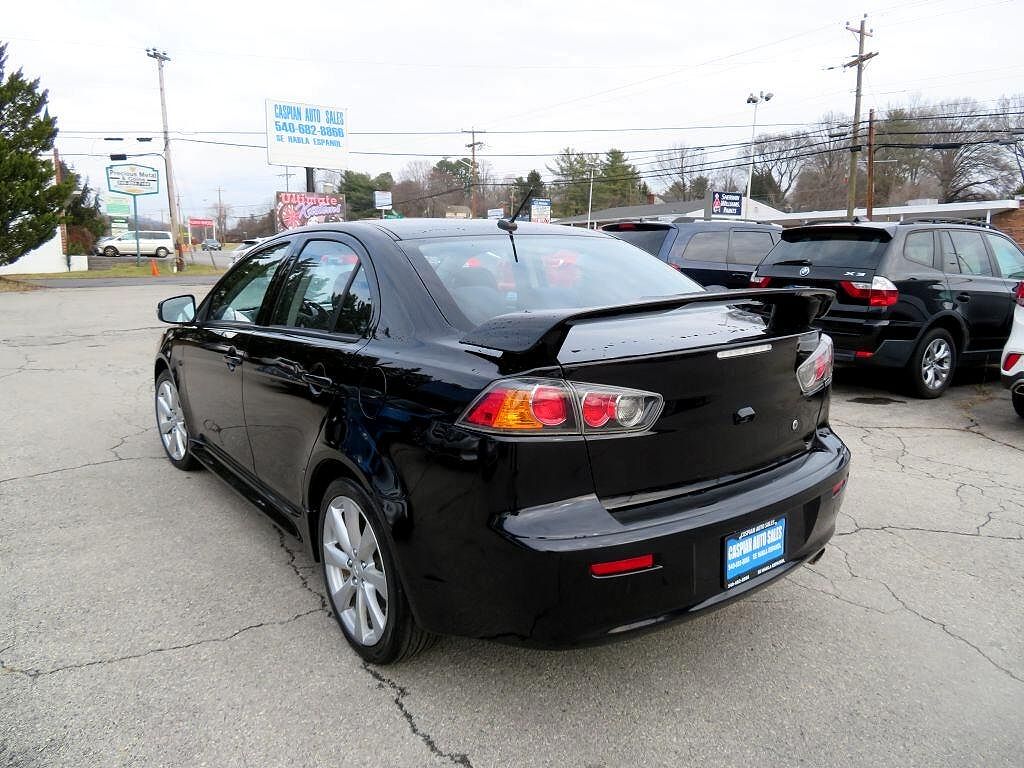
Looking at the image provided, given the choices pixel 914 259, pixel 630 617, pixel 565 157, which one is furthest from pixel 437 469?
pixel 565 157

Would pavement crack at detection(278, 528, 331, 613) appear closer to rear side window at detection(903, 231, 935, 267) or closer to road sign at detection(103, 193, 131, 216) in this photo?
rear side window at detection(903, 231, 935, 267)

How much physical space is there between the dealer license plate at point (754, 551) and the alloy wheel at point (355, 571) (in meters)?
1.16

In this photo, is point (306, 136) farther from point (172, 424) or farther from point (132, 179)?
point (172, 424)

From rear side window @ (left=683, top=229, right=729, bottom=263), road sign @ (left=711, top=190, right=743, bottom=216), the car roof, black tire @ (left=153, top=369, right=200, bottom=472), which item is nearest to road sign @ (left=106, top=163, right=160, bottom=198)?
road sign @ (left=711, top=190, right=743, bottom=216)

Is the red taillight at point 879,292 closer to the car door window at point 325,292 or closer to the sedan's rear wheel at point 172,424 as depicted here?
the car door window at point 325,292

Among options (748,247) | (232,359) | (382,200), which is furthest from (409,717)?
(382,200)

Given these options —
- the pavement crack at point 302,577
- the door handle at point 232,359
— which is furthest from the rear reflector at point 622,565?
the door handle at point 232,359

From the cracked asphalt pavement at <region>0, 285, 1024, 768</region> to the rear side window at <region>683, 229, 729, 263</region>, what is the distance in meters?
5.65

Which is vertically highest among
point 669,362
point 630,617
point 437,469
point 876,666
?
point 669,362

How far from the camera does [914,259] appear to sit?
6.89 m

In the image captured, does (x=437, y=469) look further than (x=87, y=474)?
No

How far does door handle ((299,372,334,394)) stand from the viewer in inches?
109

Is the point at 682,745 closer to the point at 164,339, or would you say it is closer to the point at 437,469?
the point at 437,469

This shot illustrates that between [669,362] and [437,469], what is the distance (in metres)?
0.78
